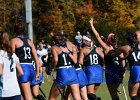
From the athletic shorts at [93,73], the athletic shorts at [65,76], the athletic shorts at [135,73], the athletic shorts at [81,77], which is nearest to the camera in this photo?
the athletic shorts at [135,73]

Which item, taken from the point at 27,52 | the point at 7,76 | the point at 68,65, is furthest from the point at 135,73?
the point at 7,76

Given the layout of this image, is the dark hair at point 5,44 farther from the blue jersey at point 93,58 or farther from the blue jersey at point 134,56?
the blue jersey at point 93,58

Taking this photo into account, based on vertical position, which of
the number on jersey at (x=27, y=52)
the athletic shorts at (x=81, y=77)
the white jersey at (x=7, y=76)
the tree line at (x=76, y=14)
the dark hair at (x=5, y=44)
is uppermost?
the tree line at (x=76, y=14)

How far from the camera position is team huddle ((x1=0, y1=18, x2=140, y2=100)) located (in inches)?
357

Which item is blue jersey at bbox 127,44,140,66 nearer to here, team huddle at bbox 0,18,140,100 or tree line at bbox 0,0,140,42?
team huddle at bbox 0,18,140,100

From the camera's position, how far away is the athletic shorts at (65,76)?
1242cm

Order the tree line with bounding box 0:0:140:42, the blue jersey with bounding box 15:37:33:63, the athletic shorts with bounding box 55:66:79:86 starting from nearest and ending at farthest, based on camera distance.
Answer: the blue jersey with bounding box 15:37:33:63, the athletic shorts with bounding box 55:66:79:86, the tree line with bounding box 0:0:140:42

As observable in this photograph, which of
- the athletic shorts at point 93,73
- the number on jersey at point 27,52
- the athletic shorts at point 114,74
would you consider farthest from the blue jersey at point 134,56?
the number on jersey at point 27,52

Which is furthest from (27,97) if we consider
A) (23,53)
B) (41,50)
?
(41,50)

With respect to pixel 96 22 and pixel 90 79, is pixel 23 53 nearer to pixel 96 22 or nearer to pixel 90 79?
pixel 90 79

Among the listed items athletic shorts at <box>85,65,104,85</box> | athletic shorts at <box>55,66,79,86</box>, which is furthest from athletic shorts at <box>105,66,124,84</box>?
athletic shorts at <box>55,66,79,86</box>

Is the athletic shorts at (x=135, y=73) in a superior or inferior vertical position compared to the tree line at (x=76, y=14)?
inferior

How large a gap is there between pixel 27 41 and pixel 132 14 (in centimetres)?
3581

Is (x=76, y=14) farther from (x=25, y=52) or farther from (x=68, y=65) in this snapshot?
(x=25, y=52)
